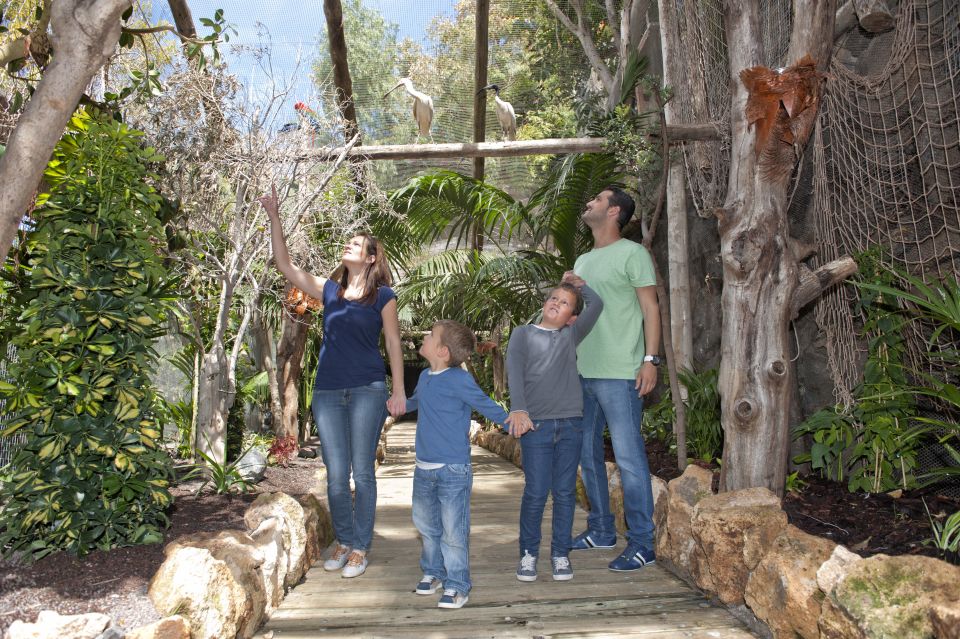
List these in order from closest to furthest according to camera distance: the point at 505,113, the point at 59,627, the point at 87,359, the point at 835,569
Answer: the point at 59,627 < the point at 835,569 < the point at 87,359 < the point at 505,113

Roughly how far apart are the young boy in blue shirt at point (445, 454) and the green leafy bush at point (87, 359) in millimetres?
950

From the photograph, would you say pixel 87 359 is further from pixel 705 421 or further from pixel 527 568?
pixel 705 421

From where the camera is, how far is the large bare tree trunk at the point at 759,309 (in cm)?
315

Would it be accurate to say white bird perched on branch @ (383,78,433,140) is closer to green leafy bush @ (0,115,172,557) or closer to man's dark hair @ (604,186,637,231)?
man's dark hair @ (604,186,637,231)

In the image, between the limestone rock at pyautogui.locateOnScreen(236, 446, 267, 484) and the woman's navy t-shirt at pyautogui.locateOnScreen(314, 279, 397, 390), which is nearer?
the woman's navy t-shirt at pyautogui.locateOnScreen(314, 279, 397, 390)

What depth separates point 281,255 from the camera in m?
3.25

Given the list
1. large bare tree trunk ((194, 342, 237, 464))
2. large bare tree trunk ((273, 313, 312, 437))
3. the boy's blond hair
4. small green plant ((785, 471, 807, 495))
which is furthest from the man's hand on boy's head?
large bare tree trunk ((273, 313, 312, 437))

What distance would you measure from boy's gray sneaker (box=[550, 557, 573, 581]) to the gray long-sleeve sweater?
0.58 metres

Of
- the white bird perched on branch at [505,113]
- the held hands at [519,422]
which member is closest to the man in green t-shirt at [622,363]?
the held hands at [519,422]

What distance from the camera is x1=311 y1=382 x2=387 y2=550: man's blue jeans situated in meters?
3.13

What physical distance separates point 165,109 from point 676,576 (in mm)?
3490

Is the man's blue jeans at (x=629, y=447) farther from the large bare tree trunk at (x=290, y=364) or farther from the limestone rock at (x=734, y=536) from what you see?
the large bare tree trunk at (x=290, y=364)

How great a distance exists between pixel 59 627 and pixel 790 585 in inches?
79.4

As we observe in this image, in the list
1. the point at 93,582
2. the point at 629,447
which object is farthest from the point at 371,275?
the point at 93,582
